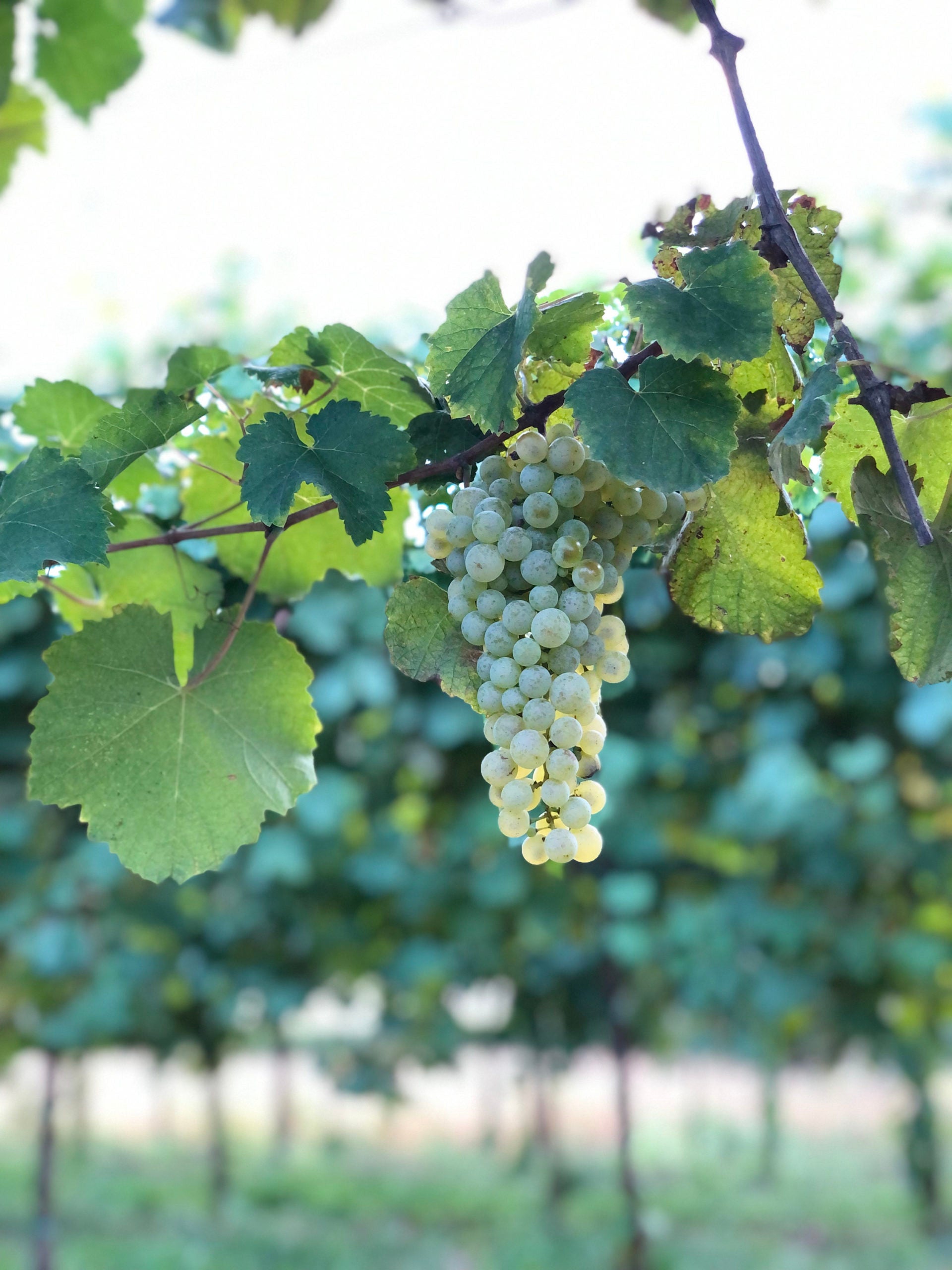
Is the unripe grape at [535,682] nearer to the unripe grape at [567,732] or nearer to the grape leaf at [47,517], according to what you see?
the unripe grape at [567,732]

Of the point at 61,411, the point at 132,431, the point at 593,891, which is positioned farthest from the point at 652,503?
the point at 593,891

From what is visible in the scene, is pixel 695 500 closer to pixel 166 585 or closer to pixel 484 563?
pixel 484 563

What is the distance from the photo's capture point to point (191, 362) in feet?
1.92

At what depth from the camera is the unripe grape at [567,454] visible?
0.48m

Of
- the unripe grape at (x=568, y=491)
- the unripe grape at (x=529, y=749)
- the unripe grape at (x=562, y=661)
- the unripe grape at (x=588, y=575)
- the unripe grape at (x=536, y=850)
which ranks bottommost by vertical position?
the unripe grape at (x=536, y=850)

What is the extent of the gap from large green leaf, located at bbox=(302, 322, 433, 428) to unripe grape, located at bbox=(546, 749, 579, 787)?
0.68ft

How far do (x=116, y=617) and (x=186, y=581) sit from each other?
10 centimetres

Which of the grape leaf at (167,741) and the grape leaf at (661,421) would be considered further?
the grape leaf at (167,741)

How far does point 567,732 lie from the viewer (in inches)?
18.1

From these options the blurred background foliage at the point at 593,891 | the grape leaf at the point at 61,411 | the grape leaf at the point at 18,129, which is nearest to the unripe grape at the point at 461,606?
the grape leaf at the point at 61,411

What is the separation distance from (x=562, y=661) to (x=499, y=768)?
52 mm

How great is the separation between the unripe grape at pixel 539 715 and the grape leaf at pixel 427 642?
56 mm

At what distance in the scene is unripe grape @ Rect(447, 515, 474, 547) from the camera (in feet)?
1.62

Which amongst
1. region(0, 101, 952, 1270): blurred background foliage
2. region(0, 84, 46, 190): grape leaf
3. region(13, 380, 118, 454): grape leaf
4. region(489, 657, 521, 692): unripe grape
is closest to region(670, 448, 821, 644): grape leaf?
region(489, 657, 521, 692): unripe grape
